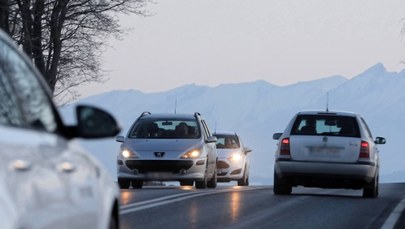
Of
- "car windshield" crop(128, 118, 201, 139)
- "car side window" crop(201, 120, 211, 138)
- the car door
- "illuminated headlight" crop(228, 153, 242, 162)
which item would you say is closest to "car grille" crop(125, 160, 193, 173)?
"car windshield" crop(128, 118, 201, 139)

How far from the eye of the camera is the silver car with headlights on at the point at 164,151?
24.8 metres

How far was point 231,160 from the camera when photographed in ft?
121

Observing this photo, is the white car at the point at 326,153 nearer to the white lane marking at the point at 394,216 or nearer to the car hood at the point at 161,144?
the white lane marking at the point at 394,216

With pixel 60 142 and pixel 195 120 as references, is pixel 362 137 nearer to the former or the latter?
pixel 195 120

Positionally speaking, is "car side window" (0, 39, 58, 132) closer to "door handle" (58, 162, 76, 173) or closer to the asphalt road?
"door handle" (58, 162, 76, 173)

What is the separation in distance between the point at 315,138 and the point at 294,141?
0.36m

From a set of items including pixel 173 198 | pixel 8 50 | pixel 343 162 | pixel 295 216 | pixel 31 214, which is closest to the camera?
pixel 31 214

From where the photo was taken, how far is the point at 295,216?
1623 cm

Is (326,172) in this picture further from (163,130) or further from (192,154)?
(163,130)

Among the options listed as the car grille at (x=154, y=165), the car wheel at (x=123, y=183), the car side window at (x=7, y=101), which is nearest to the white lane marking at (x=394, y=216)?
the car grille at (x=154, y=165)

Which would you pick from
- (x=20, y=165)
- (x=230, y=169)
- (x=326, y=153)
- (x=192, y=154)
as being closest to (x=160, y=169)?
(x=192, y=154)

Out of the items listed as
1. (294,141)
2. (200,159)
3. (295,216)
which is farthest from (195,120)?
(295,216)

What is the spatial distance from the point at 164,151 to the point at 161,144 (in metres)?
0.16

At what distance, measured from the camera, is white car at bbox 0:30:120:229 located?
4.16 meters
